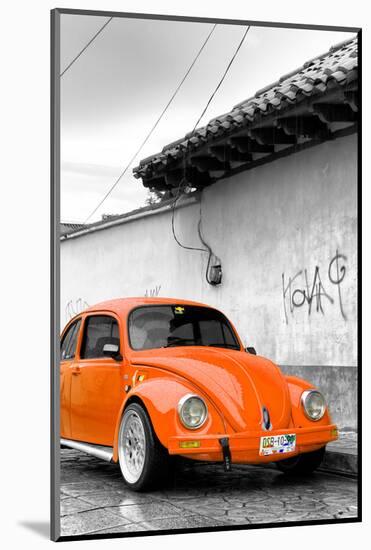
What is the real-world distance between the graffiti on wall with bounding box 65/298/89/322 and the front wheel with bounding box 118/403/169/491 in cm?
82

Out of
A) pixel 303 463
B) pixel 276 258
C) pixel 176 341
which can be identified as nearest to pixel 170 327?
pixel 176 341

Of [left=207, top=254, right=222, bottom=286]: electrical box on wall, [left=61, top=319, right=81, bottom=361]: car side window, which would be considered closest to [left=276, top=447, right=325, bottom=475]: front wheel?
[left=207, top=254, right=222, bottom=286]: electrical box on wall

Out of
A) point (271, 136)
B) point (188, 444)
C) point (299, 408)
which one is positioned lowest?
point (188, 444)

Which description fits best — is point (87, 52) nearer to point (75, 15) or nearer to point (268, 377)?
point (75, 15)

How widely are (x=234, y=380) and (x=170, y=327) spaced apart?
88cm

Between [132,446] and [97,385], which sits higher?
[97,385]

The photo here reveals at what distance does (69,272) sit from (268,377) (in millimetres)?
1733

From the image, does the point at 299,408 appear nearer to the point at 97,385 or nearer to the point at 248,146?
the point at 97,385

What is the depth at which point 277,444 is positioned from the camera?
6684 mm

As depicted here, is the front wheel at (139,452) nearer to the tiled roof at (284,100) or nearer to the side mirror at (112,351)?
the side mirror at (112,351)

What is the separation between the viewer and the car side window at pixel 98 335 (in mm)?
7590

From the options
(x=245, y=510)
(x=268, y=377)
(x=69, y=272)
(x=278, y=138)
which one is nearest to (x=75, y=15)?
(x=69, y=272)

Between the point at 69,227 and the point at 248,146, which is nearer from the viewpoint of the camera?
the point at 69,227

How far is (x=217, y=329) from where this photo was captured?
7.64 m
